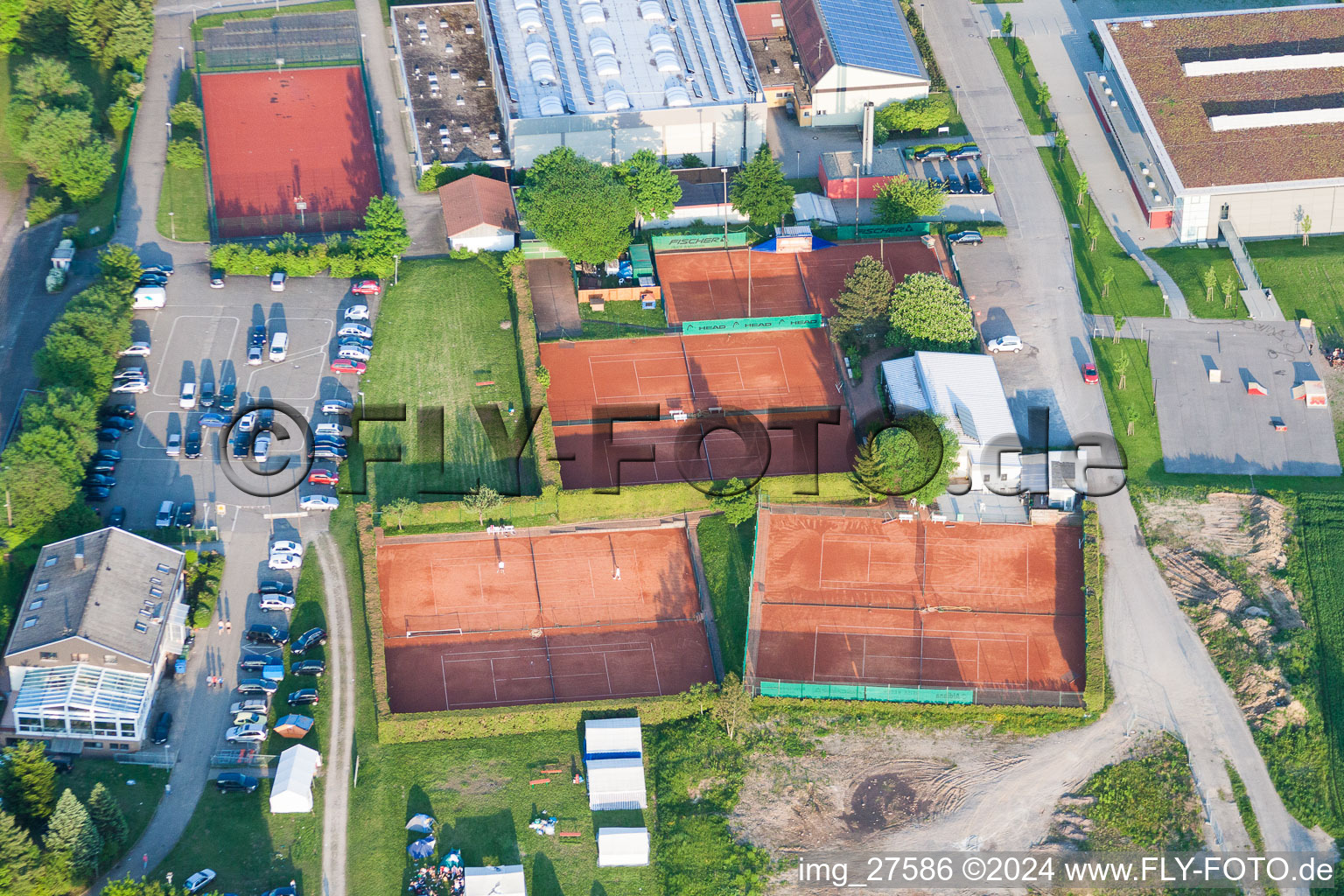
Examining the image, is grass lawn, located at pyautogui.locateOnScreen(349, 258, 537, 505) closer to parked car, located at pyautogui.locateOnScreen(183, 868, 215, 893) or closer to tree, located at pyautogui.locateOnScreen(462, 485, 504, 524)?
tree, located at pyautogui.locateOnScreen(462, 485, 504, 524)

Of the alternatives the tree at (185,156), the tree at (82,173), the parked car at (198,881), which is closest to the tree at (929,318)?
the parked car at (198,881)

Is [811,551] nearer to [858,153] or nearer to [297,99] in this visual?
[858,153]

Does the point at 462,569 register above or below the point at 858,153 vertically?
below

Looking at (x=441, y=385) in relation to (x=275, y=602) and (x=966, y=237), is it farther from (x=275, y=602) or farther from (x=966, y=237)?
(x=966, y=237)

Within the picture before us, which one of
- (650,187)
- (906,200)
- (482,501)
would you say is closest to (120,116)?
(650,187)

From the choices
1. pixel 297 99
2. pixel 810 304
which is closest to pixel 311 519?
pixel 810 304

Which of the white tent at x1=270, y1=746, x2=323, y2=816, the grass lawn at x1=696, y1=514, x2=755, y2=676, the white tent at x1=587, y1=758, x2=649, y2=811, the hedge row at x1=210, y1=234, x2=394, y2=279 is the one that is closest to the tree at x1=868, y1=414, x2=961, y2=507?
the grass lawn at x1=696, y1=514, x2=755, y2=676
